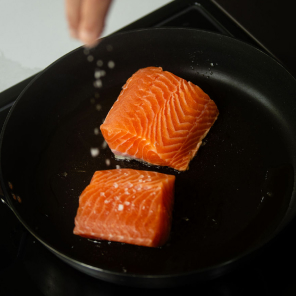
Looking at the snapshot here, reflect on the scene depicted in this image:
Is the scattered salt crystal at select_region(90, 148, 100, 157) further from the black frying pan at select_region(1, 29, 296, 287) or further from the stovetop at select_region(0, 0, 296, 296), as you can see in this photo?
the stovetop at select_region(0, 0, 296, 296)

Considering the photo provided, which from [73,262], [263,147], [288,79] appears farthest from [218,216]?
[288,79]

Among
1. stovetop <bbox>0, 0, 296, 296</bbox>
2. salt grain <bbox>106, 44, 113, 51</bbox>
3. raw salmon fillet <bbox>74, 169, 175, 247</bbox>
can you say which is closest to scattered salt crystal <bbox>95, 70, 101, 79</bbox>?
salt grain <bbox>106, 44, 113, 51</bbox>

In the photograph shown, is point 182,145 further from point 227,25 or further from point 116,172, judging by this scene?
point 227,25

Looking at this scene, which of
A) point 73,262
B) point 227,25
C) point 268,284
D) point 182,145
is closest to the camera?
point 73,262

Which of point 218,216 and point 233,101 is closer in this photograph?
point 218,216

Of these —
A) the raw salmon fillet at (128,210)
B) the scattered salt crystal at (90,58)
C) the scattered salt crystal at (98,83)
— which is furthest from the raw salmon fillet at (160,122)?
the scattered salt crystal at (90,58)

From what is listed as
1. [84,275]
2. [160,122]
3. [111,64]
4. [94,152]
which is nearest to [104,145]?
[94,152]

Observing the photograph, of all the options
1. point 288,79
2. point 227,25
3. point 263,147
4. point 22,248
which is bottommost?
point 22,248
